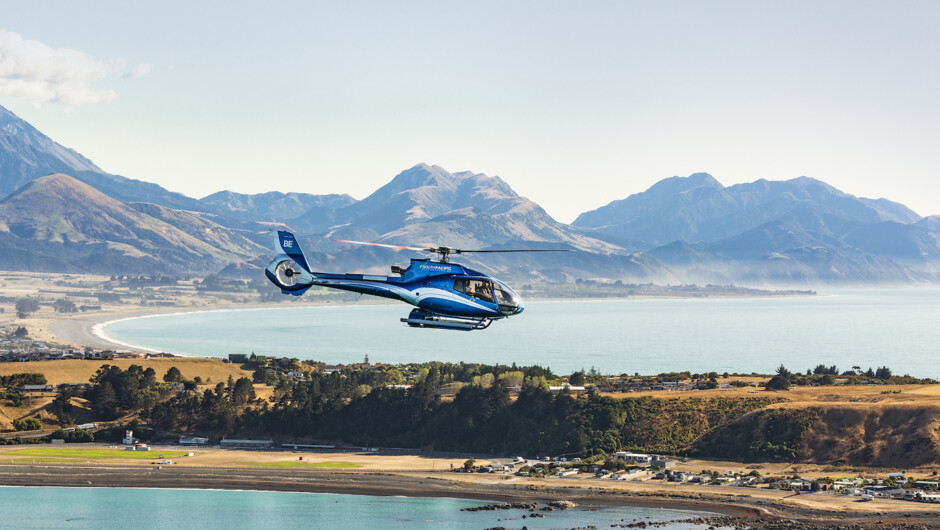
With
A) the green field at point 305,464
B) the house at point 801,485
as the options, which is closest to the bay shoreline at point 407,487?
the green field at point 305,464

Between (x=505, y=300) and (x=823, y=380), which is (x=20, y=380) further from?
(x=823, y=380)

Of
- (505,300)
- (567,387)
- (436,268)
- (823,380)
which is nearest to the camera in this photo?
(505,300)

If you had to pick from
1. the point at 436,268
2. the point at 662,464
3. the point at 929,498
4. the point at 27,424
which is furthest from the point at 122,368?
the point at 929,498

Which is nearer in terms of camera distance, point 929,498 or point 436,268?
point 436,268

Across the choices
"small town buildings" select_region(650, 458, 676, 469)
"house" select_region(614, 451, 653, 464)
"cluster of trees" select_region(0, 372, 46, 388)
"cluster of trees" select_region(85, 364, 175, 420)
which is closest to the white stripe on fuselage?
"small town buildings" select_region(650, 458, 676, 469)

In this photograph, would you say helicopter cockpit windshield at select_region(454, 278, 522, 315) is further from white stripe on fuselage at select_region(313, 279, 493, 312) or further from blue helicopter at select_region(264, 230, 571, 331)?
white stripe on fuselage at select_region(313, 279, 493, 312)


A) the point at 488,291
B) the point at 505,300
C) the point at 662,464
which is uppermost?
the point at 488,291

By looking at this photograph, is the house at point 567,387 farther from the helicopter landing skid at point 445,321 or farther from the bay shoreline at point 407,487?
the helicopter landing skid at point 445,321
